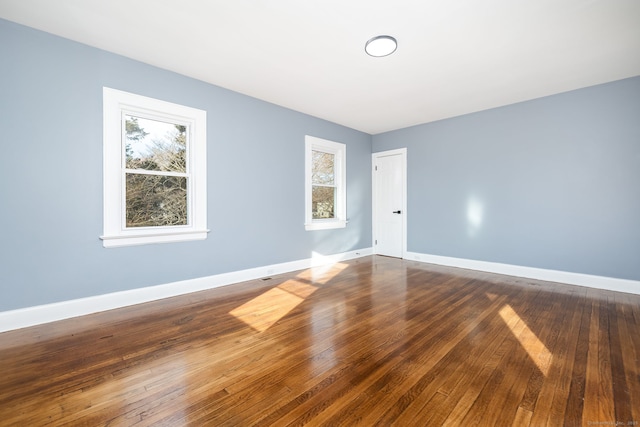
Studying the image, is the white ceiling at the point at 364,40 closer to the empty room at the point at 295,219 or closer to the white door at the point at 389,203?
the empty room at the point at 295,219

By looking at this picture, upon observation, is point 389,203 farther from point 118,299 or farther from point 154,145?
point 118,299

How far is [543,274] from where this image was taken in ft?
13.3

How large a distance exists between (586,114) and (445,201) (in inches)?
86.4

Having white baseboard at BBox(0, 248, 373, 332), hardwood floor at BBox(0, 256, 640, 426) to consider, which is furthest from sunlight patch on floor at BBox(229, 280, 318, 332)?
white baseboard at BBox(0, 248, 373, 332)

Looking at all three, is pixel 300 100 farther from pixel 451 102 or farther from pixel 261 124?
pixel 451 102

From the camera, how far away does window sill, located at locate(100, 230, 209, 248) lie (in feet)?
9.39

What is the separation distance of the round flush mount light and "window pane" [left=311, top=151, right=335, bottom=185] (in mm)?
2378

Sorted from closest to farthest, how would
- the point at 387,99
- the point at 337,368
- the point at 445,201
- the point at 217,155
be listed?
the point at 337,368 → the point at 217,155 → the point at 387,99 → the point at 445,201

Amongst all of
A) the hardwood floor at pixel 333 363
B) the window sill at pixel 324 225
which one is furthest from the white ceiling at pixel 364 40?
the hardwood floor at pixel 333 363

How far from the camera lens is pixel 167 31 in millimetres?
2531

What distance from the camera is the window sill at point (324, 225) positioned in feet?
15.8

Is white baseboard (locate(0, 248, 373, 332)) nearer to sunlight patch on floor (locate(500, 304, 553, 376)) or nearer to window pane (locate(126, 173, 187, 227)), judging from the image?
window pane (locate(126, 173, 187, 227))

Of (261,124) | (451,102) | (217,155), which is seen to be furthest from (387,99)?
(217,155)

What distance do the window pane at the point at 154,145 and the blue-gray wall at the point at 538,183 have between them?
420cm
